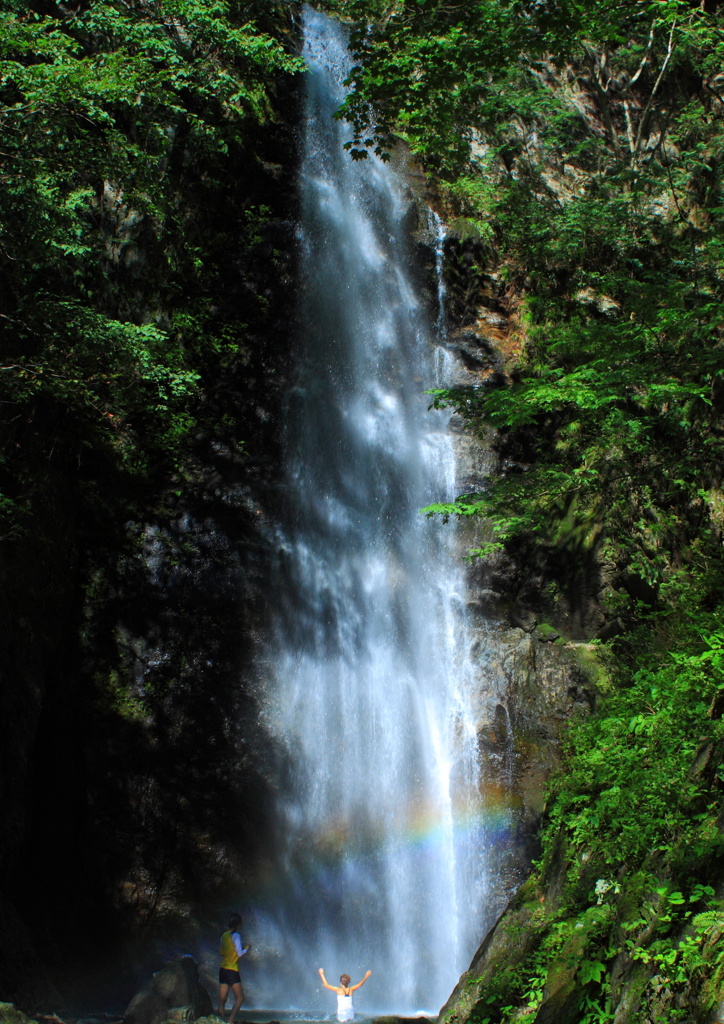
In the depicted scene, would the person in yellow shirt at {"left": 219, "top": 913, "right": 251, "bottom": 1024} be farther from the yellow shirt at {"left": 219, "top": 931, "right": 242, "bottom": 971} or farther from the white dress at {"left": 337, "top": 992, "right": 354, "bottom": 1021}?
the white dress at {"left": 337, "top": 992, "right": 354, "bottom": 1021}

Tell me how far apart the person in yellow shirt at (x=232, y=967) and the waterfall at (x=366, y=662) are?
155 cm

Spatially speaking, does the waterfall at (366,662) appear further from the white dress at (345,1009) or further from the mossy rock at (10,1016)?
the mossy rock at (10,1016)

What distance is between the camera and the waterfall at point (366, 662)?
8617 millimetres

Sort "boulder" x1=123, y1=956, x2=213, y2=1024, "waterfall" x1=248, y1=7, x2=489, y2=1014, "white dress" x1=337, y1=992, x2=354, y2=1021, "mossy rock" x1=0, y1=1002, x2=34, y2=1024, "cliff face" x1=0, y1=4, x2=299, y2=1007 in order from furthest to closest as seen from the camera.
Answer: "waterfall" x1=248, y1=7, x2=489, y2=1014 < "cliff face" x1=0, y1=4, x2=299, y2=1007 < "white dress" x1=337, y1=992, x2=354, y2=1021 < "boulder" x1=123, y1=956, x2=213, y2=1024 < "mossy rock" x1=0, y1=1002, x2=34, y2=1024

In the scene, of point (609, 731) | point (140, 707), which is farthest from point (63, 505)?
point (609, 731)

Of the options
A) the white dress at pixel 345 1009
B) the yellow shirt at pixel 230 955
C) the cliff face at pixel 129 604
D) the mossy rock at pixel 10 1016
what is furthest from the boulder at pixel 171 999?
the mossy rock at pixel 10 1016

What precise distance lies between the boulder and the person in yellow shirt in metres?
0.25

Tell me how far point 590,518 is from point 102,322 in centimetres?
724

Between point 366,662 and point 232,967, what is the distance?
4209mm

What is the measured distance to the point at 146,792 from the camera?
877 cm

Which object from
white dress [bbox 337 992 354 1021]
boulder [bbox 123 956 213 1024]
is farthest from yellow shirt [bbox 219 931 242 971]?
white dress [bbox 337 992 354 1021]

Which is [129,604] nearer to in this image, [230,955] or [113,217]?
[230,955]

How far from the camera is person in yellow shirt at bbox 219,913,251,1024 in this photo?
6.80m

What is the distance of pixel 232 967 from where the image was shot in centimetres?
682
